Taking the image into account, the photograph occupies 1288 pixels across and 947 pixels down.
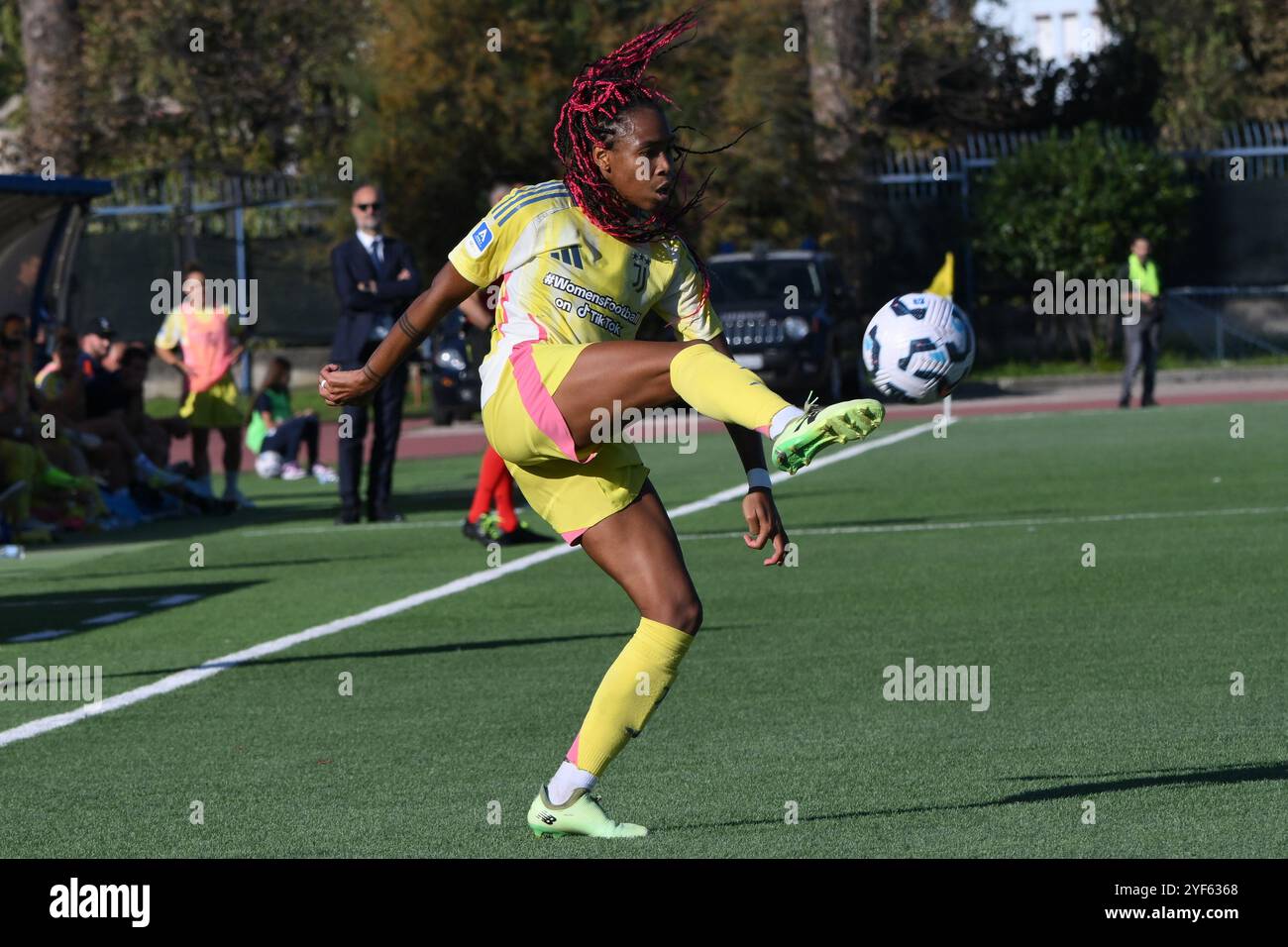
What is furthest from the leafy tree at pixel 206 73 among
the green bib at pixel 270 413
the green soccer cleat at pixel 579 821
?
the green soccer cleat at pixel 579 821

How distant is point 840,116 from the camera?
112ft

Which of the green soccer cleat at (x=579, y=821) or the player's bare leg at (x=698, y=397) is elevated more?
the player's bare leg at (x=698, y=397)

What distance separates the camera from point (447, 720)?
7.75 m

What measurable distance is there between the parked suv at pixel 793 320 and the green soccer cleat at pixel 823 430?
827 inches

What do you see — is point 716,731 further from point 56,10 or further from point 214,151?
point 214,151

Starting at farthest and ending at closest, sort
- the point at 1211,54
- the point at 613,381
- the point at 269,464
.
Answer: the point at 1211,54 < the point at 269,464 < the point at 613,381

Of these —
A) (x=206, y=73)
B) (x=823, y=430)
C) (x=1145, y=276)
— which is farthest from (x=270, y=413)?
(x=823, y=430)

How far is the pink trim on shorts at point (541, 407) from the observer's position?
218 inches

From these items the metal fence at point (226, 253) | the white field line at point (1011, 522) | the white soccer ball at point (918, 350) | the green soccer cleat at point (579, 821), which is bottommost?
the green soccer cleat at point (579, 821)

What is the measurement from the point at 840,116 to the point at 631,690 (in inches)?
1149

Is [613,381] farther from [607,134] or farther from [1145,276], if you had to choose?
[1145,276]

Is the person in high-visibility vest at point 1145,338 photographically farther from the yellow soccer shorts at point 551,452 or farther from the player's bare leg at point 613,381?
the player's bare leg at point 613,381

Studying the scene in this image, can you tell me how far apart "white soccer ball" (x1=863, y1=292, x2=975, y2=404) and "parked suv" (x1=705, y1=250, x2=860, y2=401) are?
20.2 meters
